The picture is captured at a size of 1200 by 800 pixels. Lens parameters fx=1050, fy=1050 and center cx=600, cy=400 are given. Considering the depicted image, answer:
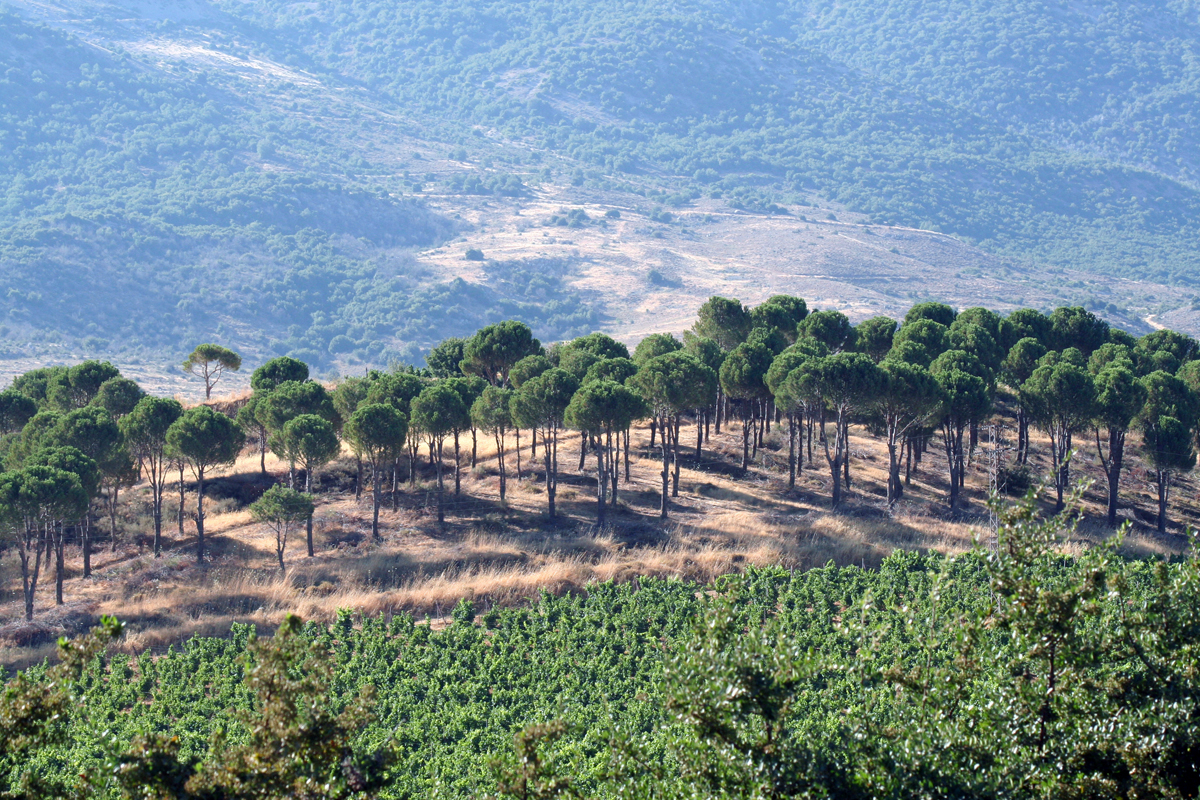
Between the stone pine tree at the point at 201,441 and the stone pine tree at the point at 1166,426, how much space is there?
34779 millimetres

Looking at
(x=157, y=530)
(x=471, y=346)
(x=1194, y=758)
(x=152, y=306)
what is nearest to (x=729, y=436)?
(x=471, y=346)

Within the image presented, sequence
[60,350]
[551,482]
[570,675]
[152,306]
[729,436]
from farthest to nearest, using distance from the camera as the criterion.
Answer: [152,306] → [60,350] → [729,436] → [551,482] → [570,675]

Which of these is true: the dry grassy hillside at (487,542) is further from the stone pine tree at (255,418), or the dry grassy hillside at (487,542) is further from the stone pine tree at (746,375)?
the stone pine tree at (746,375)

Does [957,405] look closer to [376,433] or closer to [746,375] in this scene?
[746,375]

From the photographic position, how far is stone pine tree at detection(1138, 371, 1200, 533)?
132 feet

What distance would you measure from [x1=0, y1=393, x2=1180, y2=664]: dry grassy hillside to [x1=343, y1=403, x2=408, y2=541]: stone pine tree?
2.32m

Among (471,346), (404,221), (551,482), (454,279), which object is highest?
(404,221)

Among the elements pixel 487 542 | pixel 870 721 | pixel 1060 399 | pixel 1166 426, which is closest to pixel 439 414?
pixel 487 542

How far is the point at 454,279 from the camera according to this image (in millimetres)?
170375

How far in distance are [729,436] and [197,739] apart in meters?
32.7

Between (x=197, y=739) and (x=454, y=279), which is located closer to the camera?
(x=197, y=739)

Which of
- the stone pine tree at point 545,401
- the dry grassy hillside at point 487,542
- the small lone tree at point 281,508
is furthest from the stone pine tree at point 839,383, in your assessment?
the small lone tree at point 281,508

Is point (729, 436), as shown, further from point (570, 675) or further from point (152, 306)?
point (152, 306)

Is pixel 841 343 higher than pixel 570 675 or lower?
higher
